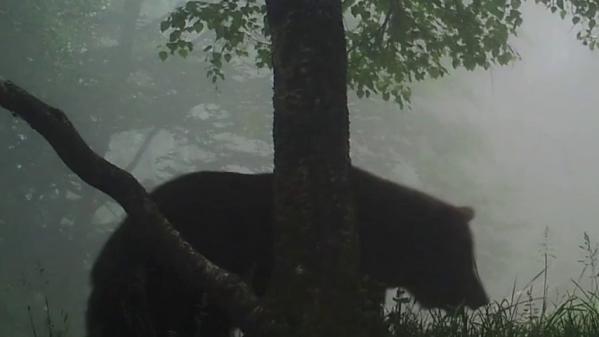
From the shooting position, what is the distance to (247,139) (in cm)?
1307

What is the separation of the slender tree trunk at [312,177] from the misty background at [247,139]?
A: 9429 mm

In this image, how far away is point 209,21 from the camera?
16.5 ft

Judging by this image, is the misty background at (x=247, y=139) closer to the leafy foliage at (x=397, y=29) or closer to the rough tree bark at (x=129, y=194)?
the leafy foliage at (x=397, y=29)

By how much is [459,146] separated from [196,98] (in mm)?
5513

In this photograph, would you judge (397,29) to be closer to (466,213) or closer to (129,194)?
(466,213)

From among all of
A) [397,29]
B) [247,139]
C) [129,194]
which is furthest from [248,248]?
[247,139]

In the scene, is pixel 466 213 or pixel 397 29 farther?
pixel 397 29

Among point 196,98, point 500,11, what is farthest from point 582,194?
point 500,11

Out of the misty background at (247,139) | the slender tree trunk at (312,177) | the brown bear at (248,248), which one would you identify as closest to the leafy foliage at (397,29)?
the brown bear at (248,248)

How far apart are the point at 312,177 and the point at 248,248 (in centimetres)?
159

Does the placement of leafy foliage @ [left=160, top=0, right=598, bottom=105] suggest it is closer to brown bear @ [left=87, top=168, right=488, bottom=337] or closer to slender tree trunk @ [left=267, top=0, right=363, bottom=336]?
brown bear @ [left=87, top=168, right=488, bottom=337]

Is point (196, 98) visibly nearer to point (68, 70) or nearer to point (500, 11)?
point (68, 70)

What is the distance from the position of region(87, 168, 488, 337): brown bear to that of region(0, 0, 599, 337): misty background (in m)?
7.69

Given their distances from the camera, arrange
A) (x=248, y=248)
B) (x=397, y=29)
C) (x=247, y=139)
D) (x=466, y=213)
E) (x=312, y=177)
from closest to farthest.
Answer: (x=312, y=177)
(x=248, y=248)
(x=466, y=213)
(x=397, y=29)
(x=247, y=139)
